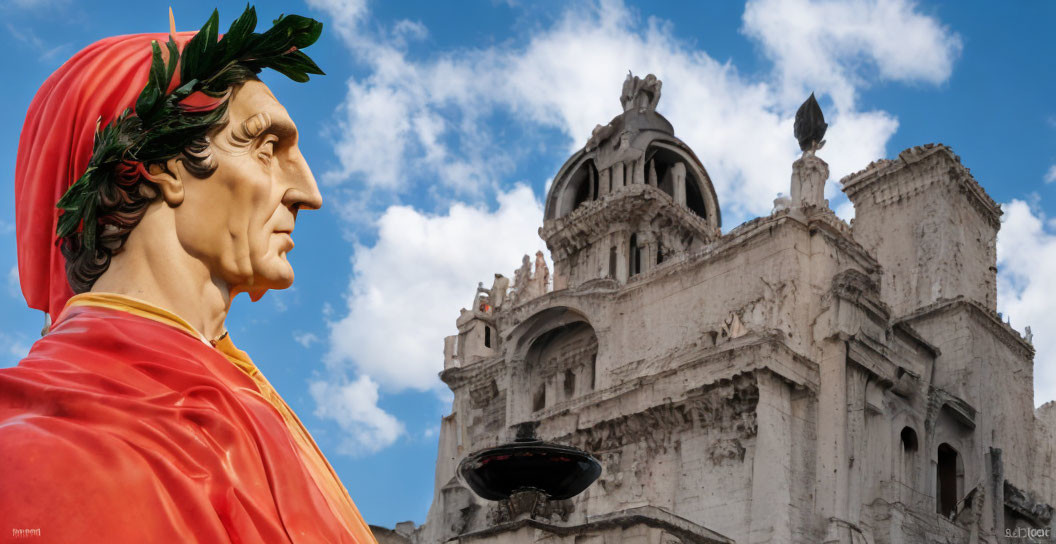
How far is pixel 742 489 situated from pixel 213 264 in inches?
895

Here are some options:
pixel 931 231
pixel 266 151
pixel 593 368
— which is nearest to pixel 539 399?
pixel 593 368

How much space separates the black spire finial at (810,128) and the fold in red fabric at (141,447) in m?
29.0

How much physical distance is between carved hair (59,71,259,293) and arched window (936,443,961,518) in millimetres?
28914

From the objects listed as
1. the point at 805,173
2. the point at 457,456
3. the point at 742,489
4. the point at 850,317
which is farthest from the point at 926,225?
the point at 457,456

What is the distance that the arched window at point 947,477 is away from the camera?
2917 cm

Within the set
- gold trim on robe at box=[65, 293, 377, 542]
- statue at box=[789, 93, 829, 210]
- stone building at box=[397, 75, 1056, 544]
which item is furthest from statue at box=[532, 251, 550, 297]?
gold trim on robe at box=[65, 293, 377, 542]

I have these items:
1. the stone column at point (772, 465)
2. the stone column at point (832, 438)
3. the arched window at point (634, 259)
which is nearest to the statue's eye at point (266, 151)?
the stone column at point (772, 465)

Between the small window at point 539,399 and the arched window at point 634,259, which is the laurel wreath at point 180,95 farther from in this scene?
the arched window at point 634,259

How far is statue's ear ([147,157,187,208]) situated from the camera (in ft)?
10.1

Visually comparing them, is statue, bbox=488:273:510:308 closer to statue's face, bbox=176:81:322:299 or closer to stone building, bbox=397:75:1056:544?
stone building, bbox=397:75:1056:544

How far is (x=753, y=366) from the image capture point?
81.7 feet

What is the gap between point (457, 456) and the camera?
114 feet

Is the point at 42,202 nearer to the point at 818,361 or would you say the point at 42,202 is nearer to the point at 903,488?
the point at 818,361

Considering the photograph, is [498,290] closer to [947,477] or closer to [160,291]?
[947,477]
